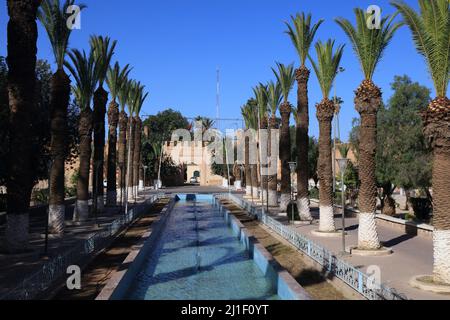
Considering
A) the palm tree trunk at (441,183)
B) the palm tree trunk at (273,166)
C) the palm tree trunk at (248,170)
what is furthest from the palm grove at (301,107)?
the palm tree trunk at (248,170)

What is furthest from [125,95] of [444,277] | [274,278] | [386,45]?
[444,277]

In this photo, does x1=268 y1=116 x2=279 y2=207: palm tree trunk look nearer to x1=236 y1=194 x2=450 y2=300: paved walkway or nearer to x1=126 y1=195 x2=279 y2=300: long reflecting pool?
x1=126 y1=195 x2=279 y2=300: long reflecting pool

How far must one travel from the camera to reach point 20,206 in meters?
16.0

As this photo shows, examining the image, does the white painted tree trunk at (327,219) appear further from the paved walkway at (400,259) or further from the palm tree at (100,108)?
the palm tree at (100,108)

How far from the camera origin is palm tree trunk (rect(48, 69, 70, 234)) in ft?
66.5

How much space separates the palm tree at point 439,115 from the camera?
1123 cm

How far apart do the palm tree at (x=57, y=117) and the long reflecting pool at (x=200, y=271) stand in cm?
458

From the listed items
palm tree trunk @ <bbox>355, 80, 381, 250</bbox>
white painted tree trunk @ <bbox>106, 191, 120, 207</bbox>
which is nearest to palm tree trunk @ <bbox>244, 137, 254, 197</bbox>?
white painted tree trunk @ <bbox>106, 191, 120, 207</bbox>

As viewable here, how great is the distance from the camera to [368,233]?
1581cm

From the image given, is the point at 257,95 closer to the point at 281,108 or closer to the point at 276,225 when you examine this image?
the point at 281,108

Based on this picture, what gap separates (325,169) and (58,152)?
38.0 ft

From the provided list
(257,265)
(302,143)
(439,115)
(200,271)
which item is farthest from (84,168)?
(439,115)

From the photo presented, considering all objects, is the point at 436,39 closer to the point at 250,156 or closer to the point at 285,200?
the point at 285,200

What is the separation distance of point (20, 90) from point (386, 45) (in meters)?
12.6
